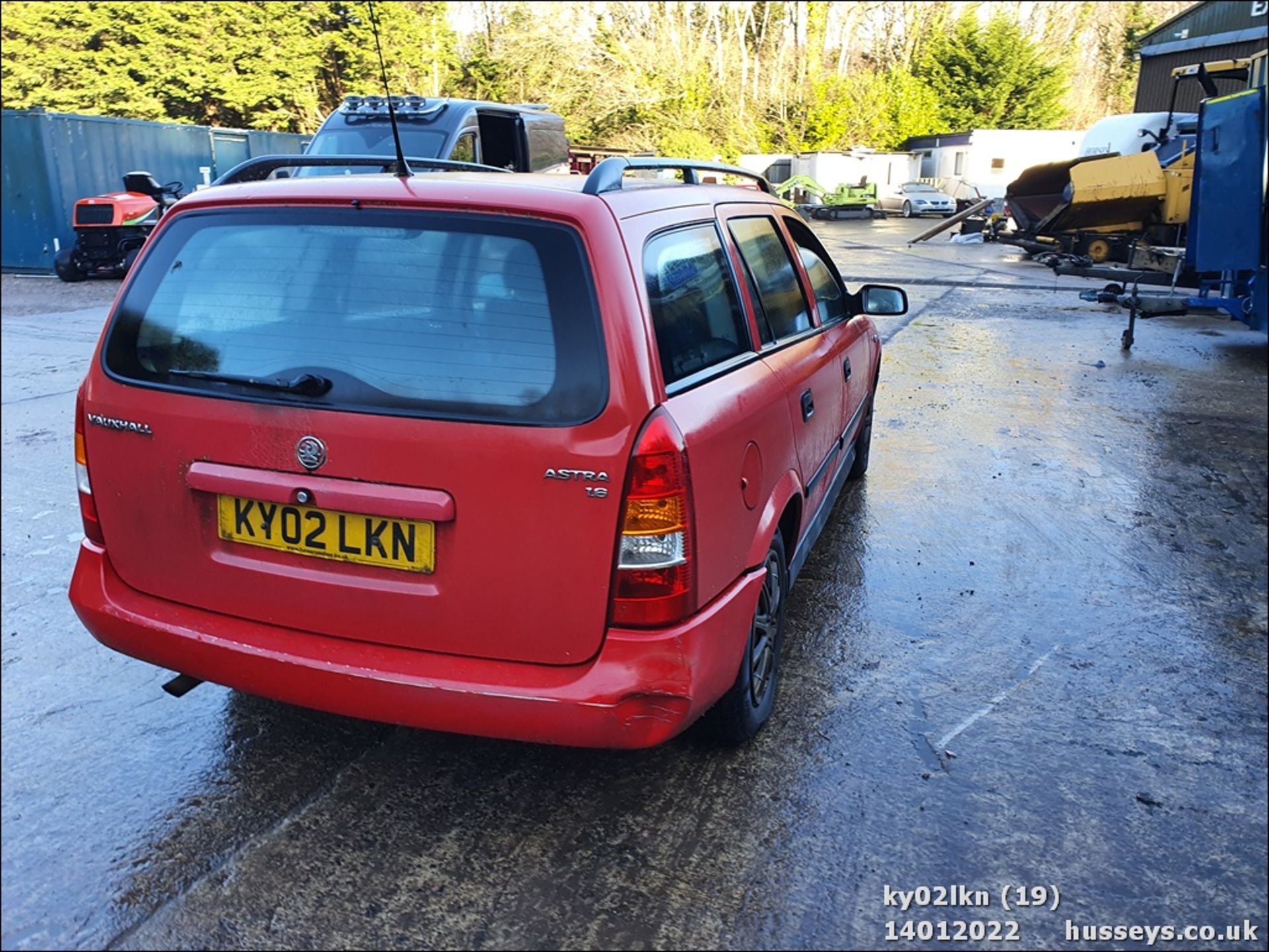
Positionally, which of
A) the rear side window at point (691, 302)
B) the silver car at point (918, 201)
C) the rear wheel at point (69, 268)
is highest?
the rear side window at point (691, 302)

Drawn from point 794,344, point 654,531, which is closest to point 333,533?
point 654,531

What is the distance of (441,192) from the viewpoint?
8.57 feet

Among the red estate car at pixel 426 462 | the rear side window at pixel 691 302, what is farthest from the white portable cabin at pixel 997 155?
the red estate car at pixel 426 462

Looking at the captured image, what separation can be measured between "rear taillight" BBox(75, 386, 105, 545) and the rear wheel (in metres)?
16.0

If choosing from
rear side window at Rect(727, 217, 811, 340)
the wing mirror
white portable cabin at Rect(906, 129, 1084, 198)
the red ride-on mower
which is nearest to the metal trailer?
the wing mirror

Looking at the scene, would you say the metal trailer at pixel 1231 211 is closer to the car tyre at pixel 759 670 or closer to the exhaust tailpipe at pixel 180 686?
the car tyre at pixel 759 670

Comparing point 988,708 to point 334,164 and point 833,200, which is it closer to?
point 334,164

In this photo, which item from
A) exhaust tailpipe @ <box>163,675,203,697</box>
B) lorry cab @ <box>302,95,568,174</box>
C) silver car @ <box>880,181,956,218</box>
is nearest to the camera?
exhaust tailpipe @ <box>163,675,203,697</box>

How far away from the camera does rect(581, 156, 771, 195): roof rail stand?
272 cm

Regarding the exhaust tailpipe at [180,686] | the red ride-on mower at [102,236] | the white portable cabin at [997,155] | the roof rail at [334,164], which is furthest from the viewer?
the white portable cabin at [997,155]

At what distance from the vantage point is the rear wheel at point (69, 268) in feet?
54.1

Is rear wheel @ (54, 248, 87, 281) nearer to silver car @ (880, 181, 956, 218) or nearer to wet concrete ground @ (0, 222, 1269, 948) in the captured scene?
wet concrete ground @ (0, 222, 1269, 948)

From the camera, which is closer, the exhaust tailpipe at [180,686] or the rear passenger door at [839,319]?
the exhaust tailpipe at [180,686]

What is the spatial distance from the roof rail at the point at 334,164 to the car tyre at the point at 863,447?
9.60 feet
